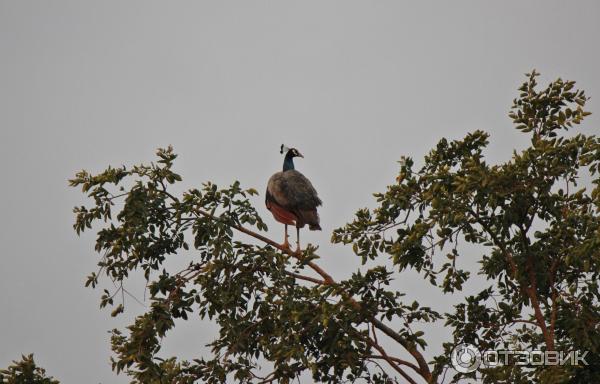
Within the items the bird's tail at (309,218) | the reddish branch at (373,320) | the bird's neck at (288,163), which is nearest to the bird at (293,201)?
the bird's tail at (309,218)

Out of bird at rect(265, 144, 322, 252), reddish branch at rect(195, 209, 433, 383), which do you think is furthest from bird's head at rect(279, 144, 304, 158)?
reddish branch at rect(195, 209, 433, 383)

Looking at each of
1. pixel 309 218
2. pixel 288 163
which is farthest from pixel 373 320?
pixel 288 163

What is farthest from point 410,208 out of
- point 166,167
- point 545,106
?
point 166,167

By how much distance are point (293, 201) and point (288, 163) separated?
238cm

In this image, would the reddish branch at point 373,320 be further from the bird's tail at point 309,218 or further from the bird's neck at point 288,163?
the bird's neck at point 288,163

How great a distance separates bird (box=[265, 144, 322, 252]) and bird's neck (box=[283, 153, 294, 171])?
1.41 m

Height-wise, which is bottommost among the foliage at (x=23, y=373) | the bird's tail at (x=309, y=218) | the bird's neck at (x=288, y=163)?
the foliage at (x=23, y=373)

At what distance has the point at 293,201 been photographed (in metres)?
13.1

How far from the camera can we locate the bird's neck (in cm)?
1527

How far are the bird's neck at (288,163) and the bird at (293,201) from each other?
141 cm

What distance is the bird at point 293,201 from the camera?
13055 millimetres

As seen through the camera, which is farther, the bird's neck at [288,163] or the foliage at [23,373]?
the bird's neck at [288,163]

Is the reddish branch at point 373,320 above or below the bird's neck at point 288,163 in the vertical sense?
below

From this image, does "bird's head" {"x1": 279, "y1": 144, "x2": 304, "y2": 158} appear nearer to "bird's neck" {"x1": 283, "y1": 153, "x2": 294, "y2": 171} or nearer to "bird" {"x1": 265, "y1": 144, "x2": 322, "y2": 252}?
"bird's neck" {"x1": 283, "y1": 153, "x2": 294, "y2": 171}
